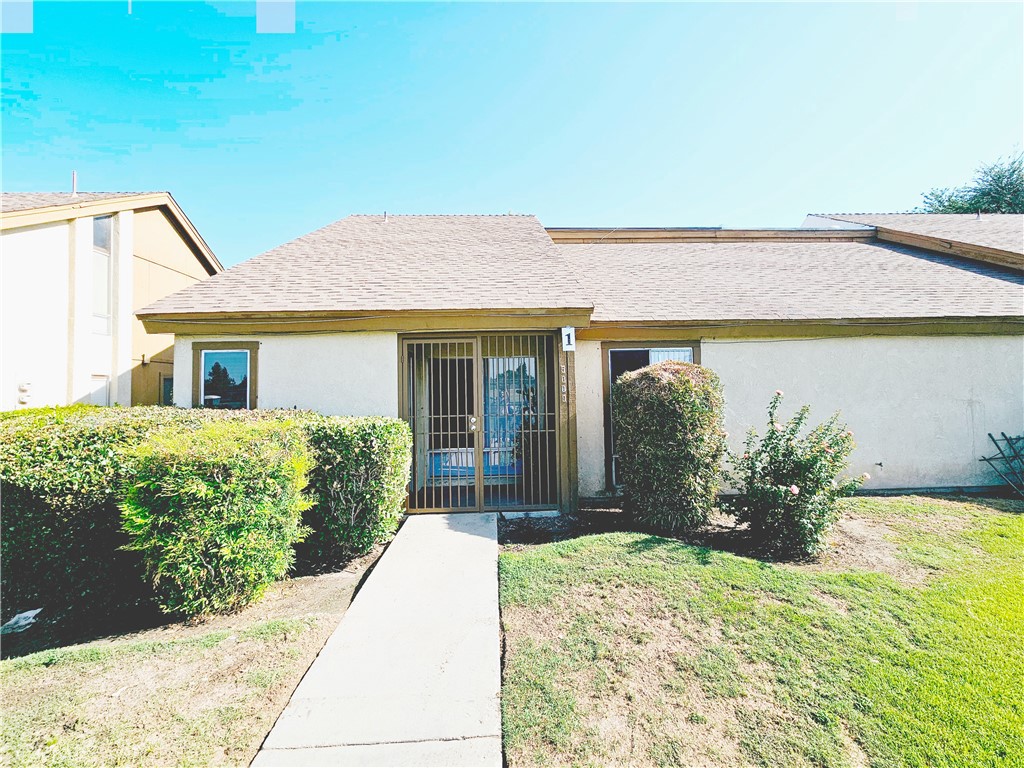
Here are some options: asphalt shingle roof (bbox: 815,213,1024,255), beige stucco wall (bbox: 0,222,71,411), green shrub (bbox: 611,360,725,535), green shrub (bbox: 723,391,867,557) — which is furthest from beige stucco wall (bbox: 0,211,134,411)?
asphalt shingle roof (bbox: 815,213,1024,255)

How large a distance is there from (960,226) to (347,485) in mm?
17537

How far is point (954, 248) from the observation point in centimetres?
1073

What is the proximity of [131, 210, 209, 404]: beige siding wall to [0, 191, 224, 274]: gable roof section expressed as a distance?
0.29m

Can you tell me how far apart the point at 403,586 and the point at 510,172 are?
11.1 metres

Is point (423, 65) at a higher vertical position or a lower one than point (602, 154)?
higher

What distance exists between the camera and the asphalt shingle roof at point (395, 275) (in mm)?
6820

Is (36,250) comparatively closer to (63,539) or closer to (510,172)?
(63,539)

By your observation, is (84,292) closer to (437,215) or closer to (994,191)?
(437,215)

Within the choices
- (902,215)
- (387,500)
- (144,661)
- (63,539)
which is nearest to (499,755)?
(144,661)

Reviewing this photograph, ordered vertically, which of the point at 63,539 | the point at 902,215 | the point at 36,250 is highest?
the point at 902,215

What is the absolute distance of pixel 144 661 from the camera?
3.19 meters

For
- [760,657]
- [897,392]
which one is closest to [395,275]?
[760,657]

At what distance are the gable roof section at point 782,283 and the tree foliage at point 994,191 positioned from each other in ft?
65.8

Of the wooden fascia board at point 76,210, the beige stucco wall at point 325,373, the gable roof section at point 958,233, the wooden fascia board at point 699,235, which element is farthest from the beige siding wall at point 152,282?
the gable roof section at point 958,233
